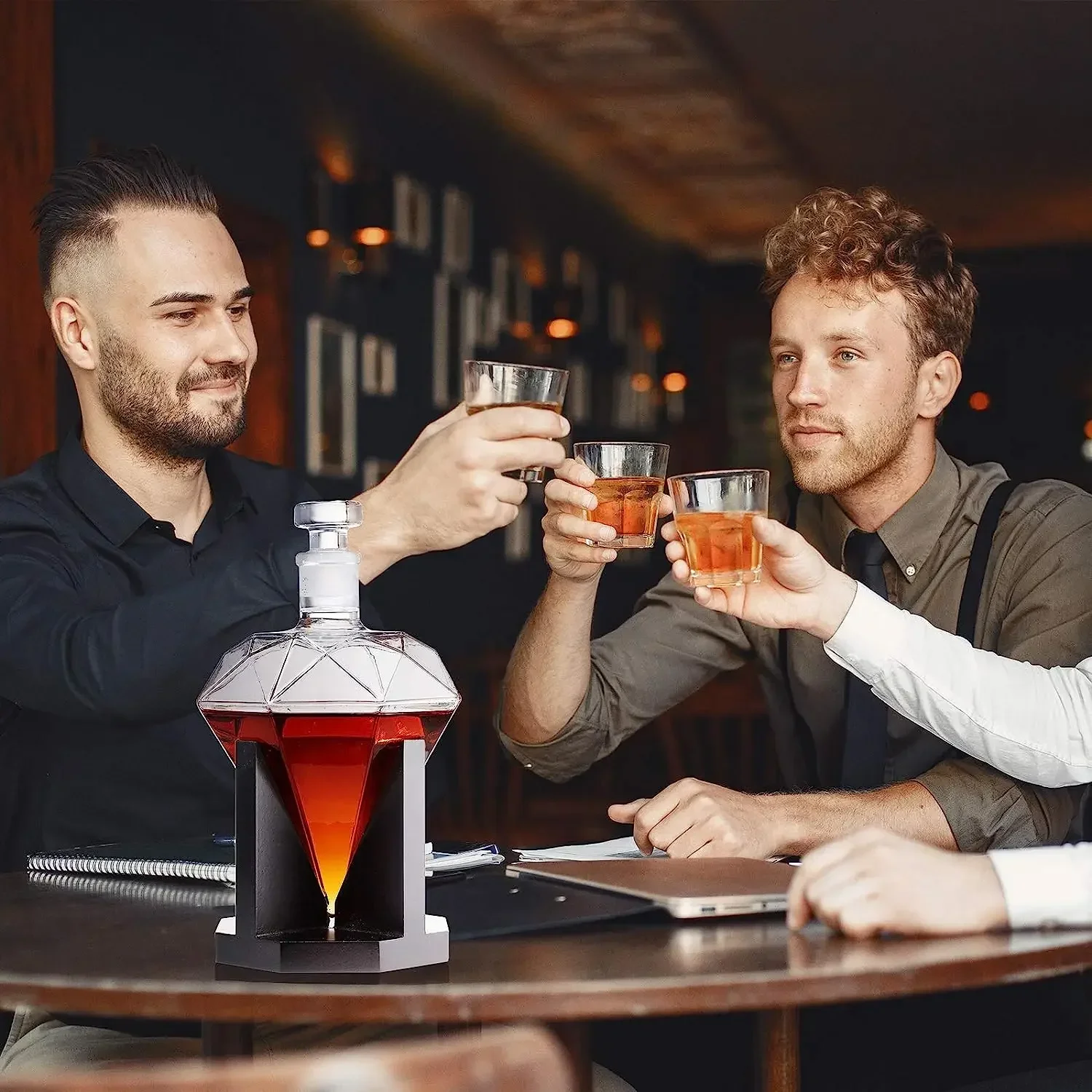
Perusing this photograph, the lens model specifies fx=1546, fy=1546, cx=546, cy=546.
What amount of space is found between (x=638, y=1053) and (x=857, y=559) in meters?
0.81

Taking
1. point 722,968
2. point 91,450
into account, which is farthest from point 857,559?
point 722,968

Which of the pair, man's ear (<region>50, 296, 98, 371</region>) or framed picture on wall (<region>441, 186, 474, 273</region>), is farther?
framed picture on wall (<region>441, 186, 474, 273</region>)

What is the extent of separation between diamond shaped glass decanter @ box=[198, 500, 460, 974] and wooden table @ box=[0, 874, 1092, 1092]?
0.11 metres

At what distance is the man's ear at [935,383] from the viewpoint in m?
2.32

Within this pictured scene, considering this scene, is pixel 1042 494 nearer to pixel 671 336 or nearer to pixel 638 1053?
pixel 638 1053

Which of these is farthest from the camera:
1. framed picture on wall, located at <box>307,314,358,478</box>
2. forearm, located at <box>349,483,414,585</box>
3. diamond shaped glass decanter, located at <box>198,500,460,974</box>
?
framed picture on wall, located at <box>307,314,358,478</box>

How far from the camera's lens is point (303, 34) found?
5.15 m

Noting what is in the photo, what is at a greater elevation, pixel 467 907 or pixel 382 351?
pixel 382 351

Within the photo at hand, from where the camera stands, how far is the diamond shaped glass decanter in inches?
45.0

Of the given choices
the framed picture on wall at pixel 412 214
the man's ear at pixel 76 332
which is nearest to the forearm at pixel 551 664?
the man's ear at pixel 76 332

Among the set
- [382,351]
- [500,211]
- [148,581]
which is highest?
[500,211]

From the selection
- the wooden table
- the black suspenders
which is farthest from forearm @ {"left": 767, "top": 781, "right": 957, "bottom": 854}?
the wooden table

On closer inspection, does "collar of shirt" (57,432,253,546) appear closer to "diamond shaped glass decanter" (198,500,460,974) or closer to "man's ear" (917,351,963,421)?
"diamond shaped glass decanter" (198,500,460,974)

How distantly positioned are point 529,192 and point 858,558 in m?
→ 4.91
